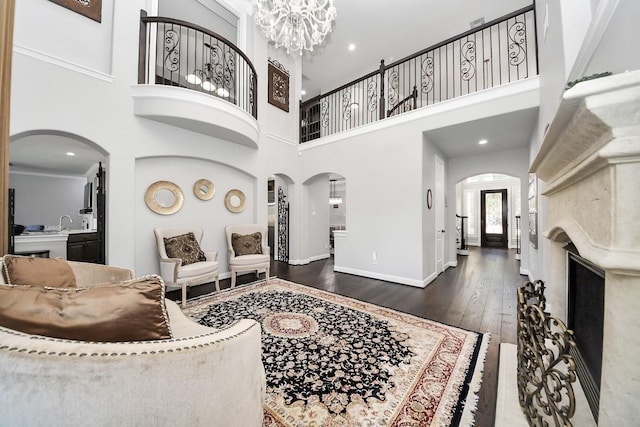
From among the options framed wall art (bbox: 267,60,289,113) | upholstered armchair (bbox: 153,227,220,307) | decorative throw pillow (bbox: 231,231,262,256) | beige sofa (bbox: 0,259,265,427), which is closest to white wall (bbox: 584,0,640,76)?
beige sofa (bbox: 0,259,265,427)

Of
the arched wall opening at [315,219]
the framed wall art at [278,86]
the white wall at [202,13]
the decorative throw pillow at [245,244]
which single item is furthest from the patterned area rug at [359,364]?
the white wall at [202,13]

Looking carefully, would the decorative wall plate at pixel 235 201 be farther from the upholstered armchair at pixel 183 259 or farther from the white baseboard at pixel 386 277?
the white baseboard at pixel 386 277

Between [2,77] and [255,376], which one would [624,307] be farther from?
[2,77]

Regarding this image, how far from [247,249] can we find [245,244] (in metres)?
0.09

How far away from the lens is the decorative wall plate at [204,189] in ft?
13.4

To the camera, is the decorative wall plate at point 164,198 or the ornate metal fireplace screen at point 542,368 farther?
the decorative wall plate at point 164,198

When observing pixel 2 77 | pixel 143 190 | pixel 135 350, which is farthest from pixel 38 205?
pixel 135 350

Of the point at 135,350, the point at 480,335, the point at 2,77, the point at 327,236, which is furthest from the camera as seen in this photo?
the point at 327,236

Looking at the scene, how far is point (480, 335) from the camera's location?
228cm

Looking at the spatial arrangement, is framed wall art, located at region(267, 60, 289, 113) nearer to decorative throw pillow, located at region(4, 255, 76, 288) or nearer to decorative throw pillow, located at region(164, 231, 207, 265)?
decorative throw pillow, located at region(164, 231, 207, 265)

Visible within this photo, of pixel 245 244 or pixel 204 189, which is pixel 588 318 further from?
pixel 204 189

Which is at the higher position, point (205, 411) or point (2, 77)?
point (2, 77)

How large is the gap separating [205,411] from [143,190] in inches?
146

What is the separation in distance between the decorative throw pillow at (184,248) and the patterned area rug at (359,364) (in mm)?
729
